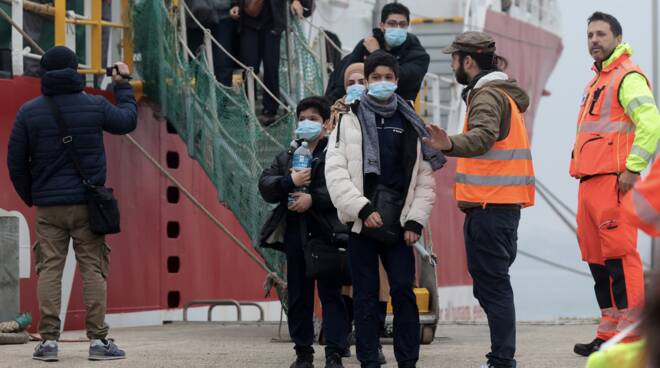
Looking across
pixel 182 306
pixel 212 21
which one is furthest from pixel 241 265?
pixel 212 21

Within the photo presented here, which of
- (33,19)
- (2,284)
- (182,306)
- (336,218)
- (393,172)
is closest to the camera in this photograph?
(393,172)

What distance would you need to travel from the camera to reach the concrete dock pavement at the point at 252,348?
6.64m

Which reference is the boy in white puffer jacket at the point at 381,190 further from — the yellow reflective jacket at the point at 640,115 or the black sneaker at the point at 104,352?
the black sneaker at the point at 104,352

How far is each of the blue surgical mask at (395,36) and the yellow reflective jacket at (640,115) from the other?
1.48 meters

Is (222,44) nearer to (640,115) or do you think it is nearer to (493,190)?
(640,115)

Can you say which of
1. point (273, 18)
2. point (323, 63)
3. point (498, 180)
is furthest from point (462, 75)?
point (323, 63)

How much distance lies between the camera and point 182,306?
11656mm

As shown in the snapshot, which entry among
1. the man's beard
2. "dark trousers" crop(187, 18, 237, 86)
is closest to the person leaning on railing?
"dark trousers" crop(187, 18, 237, 86)

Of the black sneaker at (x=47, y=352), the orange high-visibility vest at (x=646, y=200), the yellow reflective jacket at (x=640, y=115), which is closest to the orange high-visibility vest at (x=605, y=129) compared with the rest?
the yellow reflective jacket at (x=640, y=115)

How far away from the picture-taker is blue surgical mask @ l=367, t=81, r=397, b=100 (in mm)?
5688

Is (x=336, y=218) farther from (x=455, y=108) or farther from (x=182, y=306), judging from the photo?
(x=455, y=108)

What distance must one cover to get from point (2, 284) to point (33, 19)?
2.74m

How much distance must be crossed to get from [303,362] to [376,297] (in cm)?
86

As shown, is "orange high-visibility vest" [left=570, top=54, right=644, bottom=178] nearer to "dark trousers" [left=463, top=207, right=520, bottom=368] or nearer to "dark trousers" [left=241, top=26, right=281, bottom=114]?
"dark trousers" [left=463, top=207, right=520, bottom=368]
